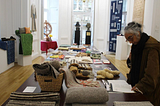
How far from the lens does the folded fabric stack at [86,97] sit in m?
1.09

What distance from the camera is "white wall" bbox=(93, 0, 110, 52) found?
8086 millimetres

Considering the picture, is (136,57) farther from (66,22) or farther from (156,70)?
(66,22)

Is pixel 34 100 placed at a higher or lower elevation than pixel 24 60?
higher

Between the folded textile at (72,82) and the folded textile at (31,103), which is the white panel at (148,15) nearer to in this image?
the folded textile at (72,82)

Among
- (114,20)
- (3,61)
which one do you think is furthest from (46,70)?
(114,20)

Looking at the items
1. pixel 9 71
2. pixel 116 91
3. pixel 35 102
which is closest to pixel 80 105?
pixel 35 102

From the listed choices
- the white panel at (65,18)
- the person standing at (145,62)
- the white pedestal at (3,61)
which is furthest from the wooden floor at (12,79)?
the white panel at (65,18)

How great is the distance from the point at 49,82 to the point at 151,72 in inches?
36.2

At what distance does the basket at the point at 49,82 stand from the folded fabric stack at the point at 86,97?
334mm

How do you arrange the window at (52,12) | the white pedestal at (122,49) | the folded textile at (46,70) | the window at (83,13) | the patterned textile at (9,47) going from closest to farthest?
1. the folded textile at (46,70)
2. the patterned textile at (9,47)
3. the white pedestal at (122,49)
4. the window at (83,13)
5. the window at (52,12)

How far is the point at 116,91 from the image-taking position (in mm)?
1518

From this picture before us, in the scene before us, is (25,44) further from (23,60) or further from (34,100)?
(34,100)

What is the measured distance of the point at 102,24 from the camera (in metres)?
8.27

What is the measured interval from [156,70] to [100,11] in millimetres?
7066
